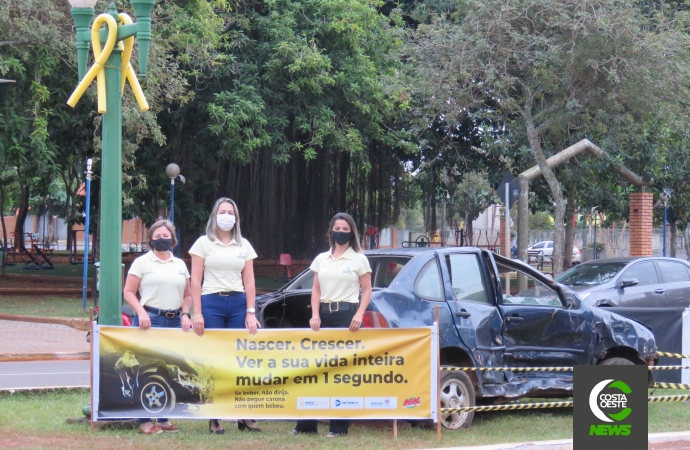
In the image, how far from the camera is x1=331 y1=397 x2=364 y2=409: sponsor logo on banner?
716 centimetres

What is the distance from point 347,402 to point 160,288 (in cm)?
184

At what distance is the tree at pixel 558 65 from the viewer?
55.9 ft

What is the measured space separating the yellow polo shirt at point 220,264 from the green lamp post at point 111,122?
2.87 feet

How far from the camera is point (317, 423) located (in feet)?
24.9

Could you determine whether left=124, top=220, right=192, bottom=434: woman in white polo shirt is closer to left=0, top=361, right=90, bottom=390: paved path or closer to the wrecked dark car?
the wrecked dark car

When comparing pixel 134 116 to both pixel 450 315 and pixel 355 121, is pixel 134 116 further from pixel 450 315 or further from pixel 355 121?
pixel 450 315

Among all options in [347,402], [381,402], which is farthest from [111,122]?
[381,402]

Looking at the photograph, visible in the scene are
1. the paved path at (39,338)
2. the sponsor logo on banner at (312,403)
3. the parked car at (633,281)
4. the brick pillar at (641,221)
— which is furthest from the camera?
the brick pillar at (641,221)

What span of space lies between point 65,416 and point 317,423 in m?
2.39

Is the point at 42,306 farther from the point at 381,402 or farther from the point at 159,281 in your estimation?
the point at 381,402

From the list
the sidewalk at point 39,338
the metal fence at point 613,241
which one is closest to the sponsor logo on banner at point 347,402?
the sidewalk at point 39,338

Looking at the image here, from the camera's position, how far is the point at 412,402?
7.20 m

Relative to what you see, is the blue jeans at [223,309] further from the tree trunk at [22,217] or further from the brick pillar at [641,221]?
the tree trunk at [22,217]

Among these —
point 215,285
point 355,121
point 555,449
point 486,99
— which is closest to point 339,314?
point 215,285
